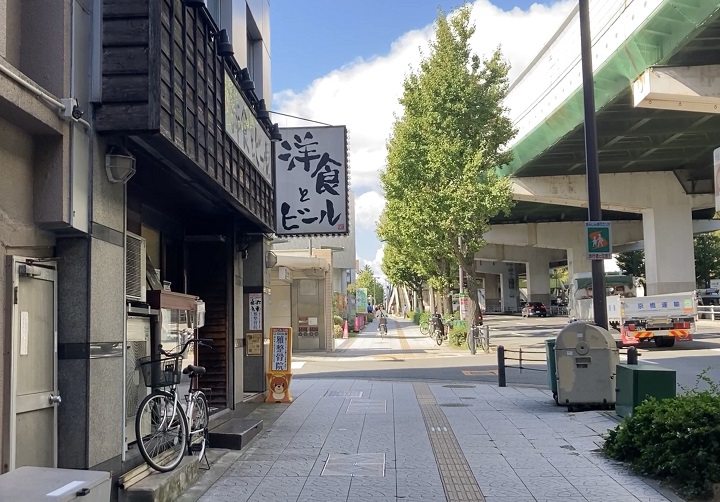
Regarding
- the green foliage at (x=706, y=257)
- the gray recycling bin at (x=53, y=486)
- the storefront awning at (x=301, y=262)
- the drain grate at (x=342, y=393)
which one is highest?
the green foliage at (x=706, y=257)

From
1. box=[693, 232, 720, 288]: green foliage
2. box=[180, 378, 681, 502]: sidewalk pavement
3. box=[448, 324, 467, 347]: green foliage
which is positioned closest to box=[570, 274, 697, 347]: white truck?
box=[448, 324, 467, 347]: green foliage

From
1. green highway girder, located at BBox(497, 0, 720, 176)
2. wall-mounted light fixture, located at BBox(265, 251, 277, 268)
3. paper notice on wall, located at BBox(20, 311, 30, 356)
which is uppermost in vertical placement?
green highway girder, located at BBox(497, 0, 720, 176)

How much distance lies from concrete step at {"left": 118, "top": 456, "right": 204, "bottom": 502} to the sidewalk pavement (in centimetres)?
15

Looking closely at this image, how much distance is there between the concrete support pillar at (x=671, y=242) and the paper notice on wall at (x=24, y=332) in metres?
42.8

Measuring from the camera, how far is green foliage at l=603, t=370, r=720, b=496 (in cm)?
650

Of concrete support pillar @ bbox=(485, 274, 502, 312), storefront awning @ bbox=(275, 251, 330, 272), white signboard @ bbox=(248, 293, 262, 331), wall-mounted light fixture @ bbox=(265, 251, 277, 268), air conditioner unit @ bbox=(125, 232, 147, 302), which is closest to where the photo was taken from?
air conditioner unit @ bbox=(125, 232, 147, 302)

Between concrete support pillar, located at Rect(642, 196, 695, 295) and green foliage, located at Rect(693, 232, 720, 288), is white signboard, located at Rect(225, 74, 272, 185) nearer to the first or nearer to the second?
concrete support pillar, located at Rect(642, 196, 695, 295)

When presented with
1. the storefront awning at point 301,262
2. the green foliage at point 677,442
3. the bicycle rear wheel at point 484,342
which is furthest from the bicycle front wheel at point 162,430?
the bicycle rear wheel at point 484,342

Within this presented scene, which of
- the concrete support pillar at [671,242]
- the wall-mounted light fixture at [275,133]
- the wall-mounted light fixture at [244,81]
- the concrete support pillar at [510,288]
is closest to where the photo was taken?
the wall-mounted light fixture at [244,81]

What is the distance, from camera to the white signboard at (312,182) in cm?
1324

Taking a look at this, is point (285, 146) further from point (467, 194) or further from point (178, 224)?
point (467, 194)

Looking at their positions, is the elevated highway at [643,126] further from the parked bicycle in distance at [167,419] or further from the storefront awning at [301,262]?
the parked bicycle in distance at [167,419]

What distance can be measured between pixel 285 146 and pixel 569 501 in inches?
353

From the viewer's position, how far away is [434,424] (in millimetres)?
10766
